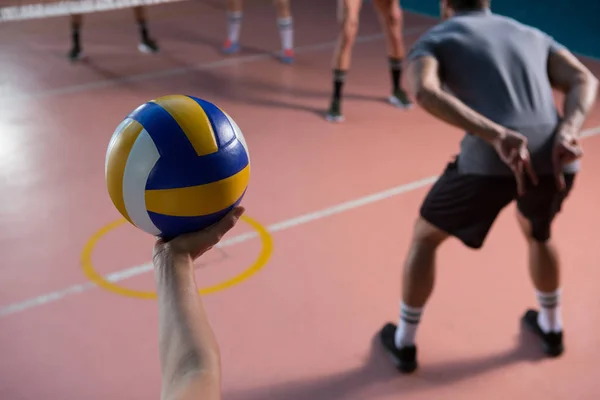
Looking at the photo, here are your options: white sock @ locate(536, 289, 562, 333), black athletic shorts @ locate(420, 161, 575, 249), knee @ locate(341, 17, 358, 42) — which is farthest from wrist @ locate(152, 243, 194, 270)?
knee @ locate(341, 17, 358, 42)

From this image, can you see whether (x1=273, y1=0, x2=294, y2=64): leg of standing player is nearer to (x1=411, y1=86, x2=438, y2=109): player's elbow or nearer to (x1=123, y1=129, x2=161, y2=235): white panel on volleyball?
(x1=411, y1=86, x2=438, y2=109): player's elbow

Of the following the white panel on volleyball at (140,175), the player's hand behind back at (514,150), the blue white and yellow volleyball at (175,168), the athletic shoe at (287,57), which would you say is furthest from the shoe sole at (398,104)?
the white panel on volleyball at (140,175)

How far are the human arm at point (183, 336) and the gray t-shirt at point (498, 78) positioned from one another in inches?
61.7

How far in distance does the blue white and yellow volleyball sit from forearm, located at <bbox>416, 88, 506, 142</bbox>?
103cm

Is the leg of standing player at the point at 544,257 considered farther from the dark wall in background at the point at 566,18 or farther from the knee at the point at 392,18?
the dark wall in background at the point at 566,18

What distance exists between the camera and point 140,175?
166cm

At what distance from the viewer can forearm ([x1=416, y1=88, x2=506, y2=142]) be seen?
2.44 metres

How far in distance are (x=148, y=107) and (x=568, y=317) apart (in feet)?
8.03

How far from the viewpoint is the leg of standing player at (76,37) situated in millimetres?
7050

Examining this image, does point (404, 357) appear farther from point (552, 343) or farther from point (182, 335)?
point (182, 335)

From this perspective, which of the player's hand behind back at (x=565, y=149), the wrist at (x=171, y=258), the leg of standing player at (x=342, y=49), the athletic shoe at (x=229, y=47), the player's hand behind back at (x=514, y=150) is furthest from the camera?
the athletic shoe at (x=229, y=47)

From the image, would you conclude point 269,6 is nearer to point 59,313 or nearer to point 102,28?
point 102,28

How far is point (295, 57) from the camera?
7453 millimetres

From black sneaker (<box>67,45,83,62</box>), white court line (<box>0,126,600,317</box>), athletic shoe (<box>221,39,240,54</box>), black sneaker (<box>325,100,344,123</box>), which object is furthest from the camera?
athletic shoe (<box>221,39,240,54</box>)
